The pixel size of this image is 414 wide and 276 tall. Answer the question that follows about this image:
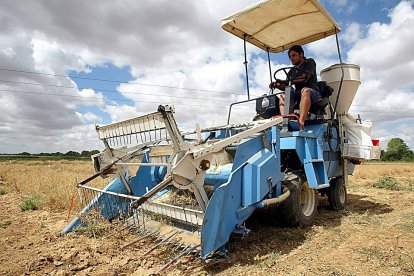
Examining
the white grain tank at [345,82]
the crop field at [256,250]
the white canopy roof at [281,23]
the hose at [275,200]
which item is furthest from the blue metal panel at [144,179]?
the white grain tank at [345,82]

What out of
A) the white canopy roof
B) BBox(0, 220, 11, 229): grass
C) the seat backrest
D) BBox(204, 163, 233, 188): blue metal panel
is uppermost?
the white canopy roof

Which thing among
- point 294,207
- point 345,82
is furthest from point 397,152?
point 294,207

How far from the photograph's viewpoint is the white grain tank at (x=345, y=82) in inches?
236

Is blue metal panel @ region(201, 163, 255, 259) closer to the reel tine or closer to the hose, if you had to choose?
the hose

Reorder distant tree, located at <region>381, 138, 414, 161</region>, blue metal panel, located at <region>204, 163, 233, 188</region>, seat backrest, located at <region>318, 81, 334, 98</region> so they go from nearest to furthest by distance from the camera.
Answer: blue metal panel, located at <region>204, 163, 233, 188</region> → seat backrest, located at <region>318, 81, 334, 98</region> → distant tree, located at <region>381, 138, 414, 161</region>

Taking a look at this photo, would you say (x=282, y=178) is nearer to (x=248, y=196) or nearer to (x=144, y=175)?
(x=248, y=196)

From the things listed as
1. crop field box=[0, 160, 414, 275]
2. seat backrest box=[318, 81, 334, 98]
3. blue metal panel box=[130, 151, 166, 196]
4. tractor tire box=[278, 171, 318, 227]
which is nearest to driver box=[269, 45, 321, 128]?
seat backrest box=[318, 81, 334, 98]

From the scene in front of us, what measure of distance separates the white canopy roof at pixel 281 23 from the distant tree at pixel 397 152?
62.9 m

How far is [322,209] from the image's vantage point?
593cm

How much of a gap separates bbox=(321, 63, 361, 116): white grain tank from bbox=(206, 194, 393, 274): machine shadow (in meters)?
2.12

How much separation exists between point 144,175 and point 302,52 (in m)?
3.64

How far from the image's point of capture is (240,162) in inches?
137

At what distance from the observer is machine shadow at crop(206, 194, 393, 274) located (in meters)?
3.28

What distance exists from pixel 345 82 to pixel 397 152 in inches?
2721
